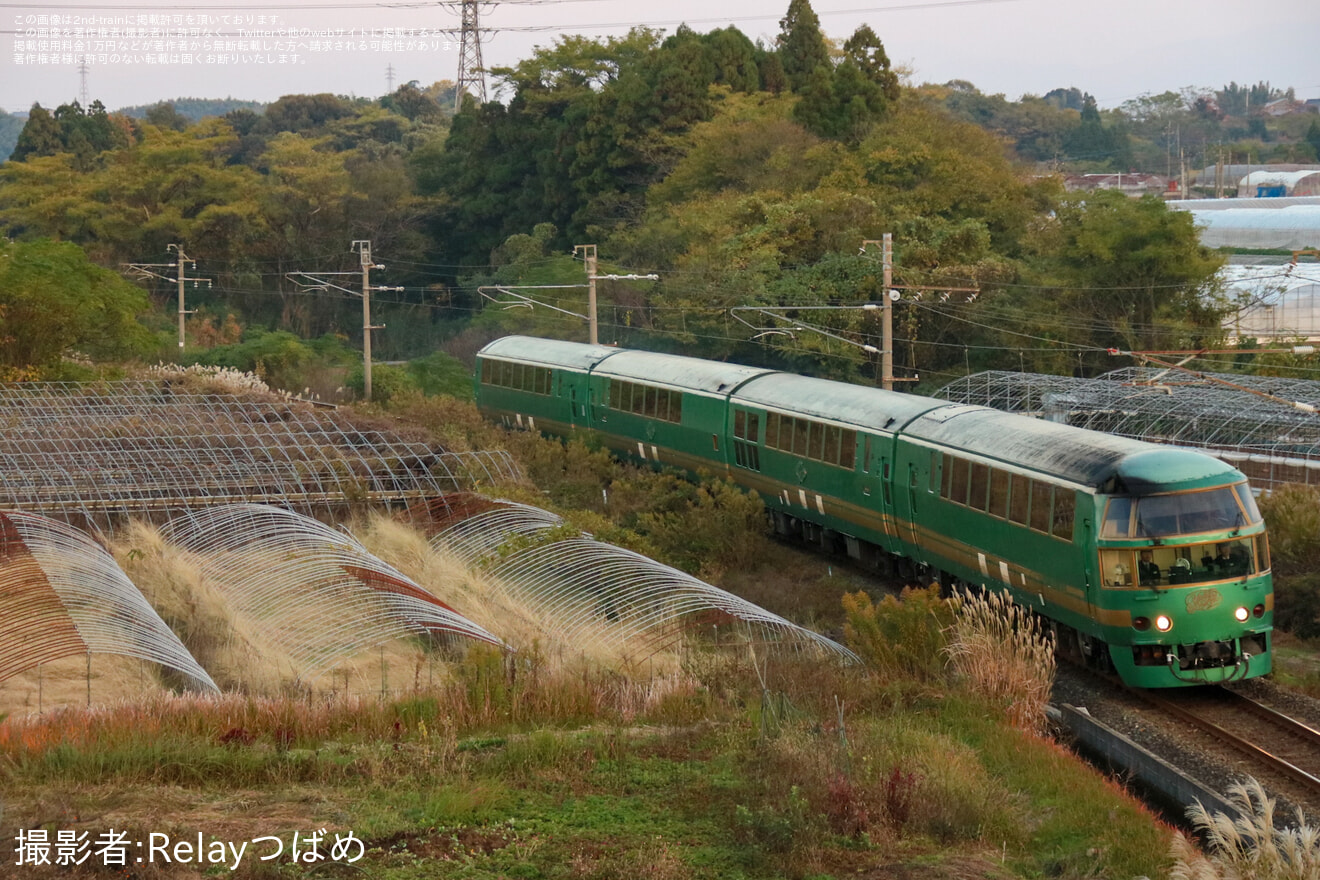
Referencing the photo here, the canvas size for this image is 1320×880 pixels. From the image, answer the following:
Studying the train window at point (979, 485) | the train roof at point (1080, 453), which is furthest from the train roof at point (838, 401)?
the train window at point (979, 485)

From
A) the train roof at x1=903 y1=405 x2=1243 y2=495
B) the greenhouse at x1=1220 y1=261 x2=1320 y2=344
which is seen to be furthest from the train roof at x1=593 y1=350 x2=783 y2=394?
the greenhouse at x1=1220 y1=261 x2=1320 y2=344

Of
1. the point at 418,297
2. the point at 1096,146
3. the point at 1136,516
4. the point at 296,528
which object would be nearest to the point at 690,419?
the point at 296,528

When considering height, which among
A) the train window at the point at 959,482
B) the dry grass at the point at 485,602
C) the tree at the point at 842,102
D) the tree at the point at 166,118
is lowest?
the dry grass at the point at 485,602

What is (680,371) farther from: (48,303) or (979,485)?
(48,303)

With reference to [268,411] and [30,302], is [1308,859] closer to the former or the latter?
[268,411]

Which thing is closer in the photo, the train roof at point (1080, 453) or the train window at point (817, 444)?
the train roof at point (1080, 453)

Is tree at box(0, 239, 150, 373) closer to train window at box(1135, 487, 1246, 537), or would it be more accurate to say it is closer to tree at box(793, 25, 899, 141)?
tree at box(793, 25, 899, 141)

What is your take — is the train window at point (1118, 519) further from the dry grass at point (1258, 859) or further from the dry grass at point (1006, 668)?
the dry grass at point (1258, 859)

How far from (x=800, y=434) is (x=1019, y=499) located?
266 inches

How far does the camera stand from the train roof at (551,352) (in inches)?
1256

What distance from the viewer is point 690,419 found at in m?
26.4

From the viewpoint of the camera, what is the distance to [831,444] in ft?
69.3

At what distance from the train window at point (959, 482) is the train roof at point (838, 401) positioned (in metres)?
2.02

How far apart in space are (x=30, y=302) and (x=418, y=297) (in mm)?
31391
